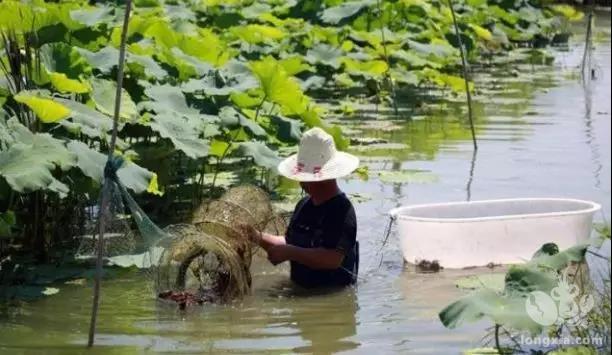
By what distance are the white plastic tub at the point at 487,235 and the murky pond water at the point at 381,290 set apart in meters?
0.11

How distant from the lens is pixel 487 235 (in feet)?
22.1

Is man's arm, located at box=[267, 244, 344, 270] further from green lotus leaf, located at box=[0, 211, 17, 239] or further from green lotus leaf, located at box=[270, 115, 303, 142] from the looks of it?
green lotus leaf, located at box=[270, 115, 303, 142]

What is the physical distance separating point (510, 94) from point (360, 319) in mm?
7558

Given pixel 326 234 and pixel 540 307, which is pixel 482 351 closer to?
pixel 540 307

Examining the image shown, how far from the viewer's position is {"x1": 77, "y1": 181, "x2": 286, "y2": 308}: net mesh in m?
5.92

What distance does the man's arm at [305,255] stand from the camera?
612 centimetres

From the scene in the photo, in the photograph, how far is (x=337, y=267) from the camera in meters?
6.31

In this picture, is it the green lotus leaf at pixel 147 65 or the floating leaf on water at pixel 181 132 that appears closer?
the floating leaf on water at pixel 181 132

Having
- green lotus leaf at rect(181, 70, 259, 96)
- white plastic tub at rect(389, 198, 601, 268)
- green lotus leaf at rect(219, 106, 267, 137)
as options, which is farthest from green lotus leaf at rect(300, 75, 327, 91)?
white plastic tub at rect(389, 198, 601, 268)

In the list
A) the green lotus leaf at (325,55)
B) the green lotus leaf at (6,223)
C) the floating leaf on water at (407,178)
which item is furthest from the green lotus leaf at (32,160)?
the green lotus leaf at (325,55)

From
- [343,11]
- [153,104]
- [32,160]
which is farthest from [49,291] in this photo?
[343,11]

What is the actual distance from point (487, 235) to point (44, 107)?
224 centimetres

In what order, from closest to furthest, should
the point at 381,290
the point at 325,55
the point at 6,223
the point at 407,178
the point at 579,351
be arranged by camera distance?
the point at 579,351, the point at 6,223, the point at 381,290, the point at 407,178, the point at 325,55

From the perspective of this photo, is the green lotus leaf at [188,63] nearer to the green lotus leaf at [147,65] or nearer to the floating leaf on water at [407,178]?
the green lotus leaf at [147,65]
